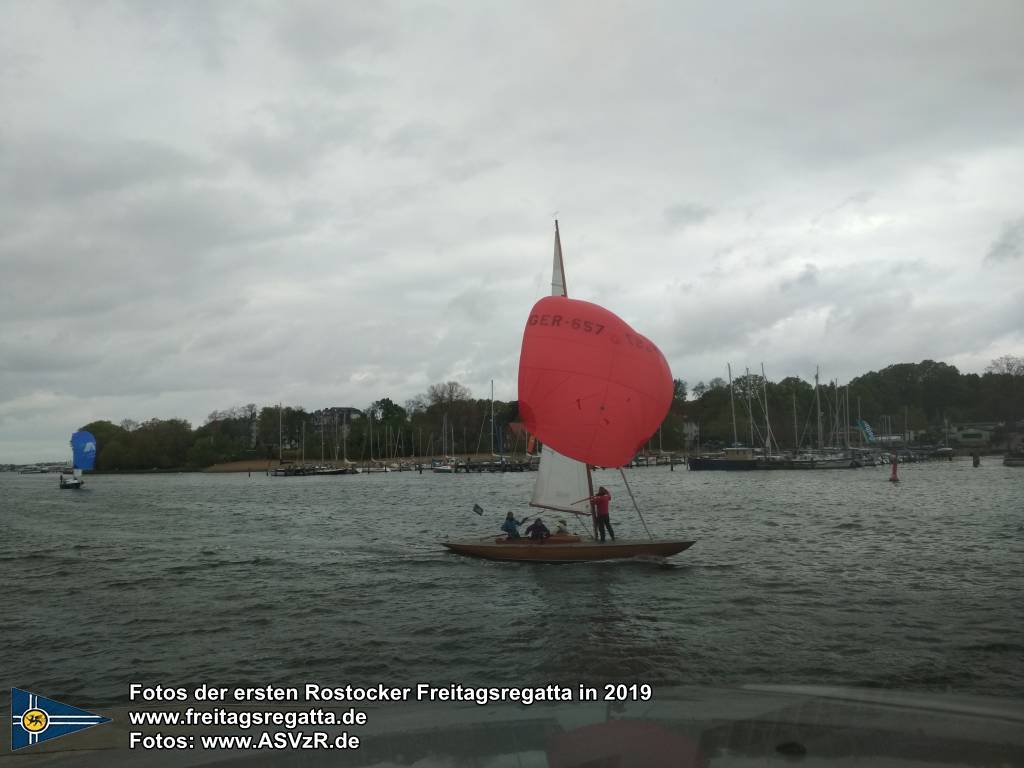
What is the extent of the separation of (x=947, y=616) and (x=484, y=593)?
10.2 meters

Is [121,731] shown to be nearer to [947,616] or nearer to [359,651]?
[359,651]

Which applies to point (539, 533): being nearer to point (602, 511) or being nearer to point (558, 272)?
point (602, 511)

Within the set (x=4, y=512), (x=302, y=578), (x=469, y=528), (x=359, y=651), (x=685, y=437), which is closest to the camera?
(x=359, y=651)

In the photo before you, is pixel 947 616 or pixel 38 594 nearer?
pixel 947 616

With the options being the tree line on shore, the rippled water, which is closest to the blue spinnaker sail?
the tree line on shore

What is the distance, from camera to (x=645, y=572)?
20.5 metres

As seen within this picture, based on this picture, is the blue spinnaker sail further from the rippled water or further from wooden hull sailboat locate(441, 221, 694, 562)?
wooden hull sailboat locate(441, 221, 694, 562)

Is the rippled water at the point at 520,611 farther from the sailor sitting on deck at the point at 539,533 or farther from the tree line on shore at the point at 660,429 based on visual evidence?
the tree line on shore at the point at 660,429

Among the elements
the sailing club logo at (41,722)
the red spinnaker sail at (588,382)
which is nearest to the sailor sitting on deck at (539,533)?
the red spinnaker sail at (588,382)

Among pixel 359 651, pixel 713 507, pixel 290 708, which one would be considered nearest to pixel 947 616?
pixel 359 651

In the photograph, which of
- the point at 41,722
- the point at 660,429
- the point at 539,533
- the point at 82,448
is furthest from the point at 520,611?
the point at 660,429

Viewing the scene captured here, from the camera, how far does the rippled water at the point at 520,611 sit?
482 inches

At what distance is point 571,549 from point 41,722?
14447 millimetres

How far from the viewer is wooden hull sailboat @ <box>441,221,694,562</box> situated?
19984mm
